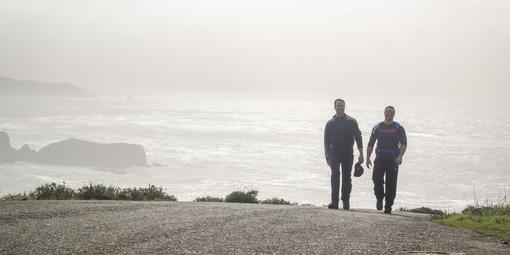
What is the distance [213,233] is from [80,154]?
91.3 meters

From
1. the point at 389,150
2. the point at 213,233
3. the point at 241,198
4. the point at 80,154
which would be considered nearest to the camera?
the point at 213,233

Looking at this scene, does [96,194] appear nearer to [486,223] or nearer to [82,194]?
[82,194]

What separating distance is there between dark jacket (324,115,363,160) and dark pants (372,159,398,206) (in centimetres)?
61

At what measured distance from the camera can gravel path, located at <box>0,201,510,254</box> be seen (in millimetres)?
5539

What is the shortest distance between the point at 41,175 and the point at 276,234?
76722 millimetres

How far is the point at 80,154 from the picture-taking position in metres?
91.6

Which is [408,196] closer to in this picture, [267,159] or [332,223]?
[267,159]

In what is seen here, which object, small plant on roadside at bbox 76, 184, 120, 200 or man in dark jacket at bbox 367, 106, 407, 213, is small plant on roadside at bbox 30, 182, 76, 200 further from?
man in dark jacket at bbox 367, 106, 407, 213

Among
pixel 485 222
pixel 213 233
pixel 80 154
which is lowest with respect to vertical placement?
pixel 80 154

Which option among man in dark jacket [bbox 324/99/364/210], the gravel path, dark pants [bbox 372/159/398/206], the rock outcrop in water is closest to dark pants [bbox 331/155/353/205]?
man in dark jacket [bbox 324/99/364/210]

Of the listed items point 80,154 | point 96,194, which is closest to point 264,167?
point 80,154

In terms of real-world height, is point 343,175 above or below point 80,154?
above

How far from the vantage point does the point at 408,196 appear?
64.1 m

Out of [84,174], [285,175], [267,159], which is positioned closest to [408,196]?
[285,175]
